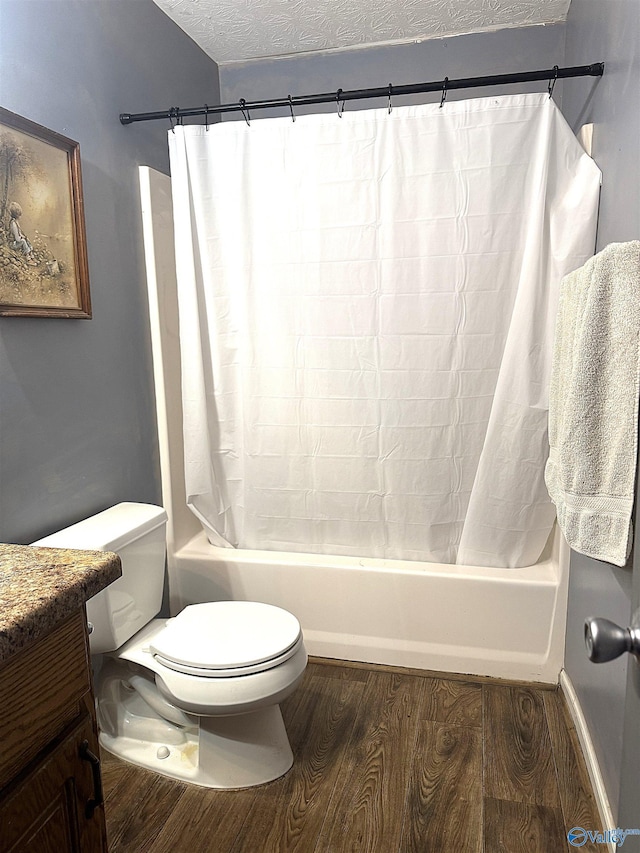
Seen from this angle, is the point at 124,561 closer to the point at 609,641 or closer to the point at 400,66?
the point at 609,641

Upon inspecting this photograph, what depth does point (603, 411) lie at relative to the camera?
1308 millimetres

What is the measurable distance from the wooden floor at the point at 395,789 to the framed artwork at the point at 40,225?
1354mm


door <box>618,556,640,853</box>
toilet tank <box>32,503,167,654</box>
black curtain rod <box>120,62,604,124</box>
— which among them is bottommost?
toilet tank <box>32,503,167,654</box>

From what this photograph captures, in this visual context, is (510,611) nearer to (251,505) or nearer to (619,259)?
(251,505)

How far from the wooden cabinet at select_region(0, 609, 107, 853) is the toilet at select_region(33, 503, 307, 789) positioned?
0.66m

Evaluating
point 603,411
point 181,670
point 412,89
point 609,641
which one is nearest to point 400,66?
point 412,89

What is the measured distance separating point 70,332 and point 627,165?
61.1 inches

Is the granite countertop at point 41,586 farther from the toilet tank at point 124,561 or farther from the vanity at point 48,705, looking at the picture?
the toilet tank at point 124,561

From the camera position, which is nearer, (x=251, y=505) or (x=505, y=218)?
(x=505, y=218)

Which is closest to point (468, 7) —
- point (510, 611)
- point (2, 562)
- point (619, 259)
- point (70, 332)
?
point (619, 259)

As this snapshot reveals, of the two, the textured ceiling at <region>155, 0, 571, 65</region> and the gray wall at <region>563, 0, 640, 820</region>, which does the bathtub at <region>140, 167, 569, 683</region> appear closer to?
the gray wall at <region>563, 0, 640, 820</region>

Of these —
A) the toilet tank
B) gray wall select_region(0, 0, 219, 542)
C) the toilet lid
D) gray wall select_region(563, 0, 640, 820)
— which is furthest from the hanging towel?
gray wall select_region(0, 0, 219, 542)

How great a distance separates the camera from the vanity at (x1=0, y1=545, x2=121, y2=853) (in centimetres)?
77

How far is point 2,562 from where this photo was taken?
951 mm
